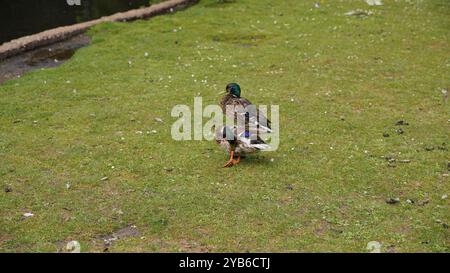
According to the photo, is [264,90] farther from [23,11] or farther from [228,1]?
[23,11]

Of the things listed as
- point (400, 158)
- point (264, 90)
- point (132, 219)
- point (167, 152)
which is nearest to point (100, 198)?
point (132, 219)

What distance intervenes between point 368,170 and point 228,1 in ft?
45.7

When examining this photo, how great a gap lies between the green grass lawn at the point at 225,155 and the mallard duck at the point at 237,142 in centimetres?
24

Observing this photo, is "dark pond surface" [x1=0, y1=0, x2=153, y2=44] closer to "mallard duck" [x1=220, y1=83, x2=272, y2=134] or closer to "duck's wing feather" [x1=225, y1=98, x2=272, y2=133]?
"mallard duck" [x1=220, y1=83, x2=272, y2=134]

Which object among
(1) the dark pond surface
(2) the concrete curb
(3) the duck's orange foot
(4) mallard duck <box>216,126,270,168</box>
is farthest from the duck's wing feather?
(1) the dark pond surface

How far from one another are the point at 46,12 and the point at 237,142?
14.1 metres

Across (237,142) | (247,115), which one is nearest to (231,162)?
(237,142)

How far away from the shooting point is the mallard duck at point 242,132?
8602mm

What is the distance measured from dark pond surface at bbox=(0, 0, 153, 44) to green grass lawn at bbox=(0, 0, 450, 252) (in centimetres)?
378

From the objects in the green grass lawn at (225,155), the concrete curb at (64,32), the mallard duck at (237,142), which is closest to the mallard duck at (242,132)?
the mallard duck at (237,142)

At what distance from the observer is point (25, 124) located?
10.5m

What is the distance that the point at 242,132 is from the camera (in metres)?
8.70

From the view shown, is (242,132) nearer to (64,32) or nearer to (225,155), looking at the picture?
(225,155)

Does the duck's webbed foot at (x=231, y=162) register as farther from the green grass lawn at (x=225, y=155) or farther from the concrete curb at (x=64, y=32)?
the concrete curb at (x=64, y=32)
